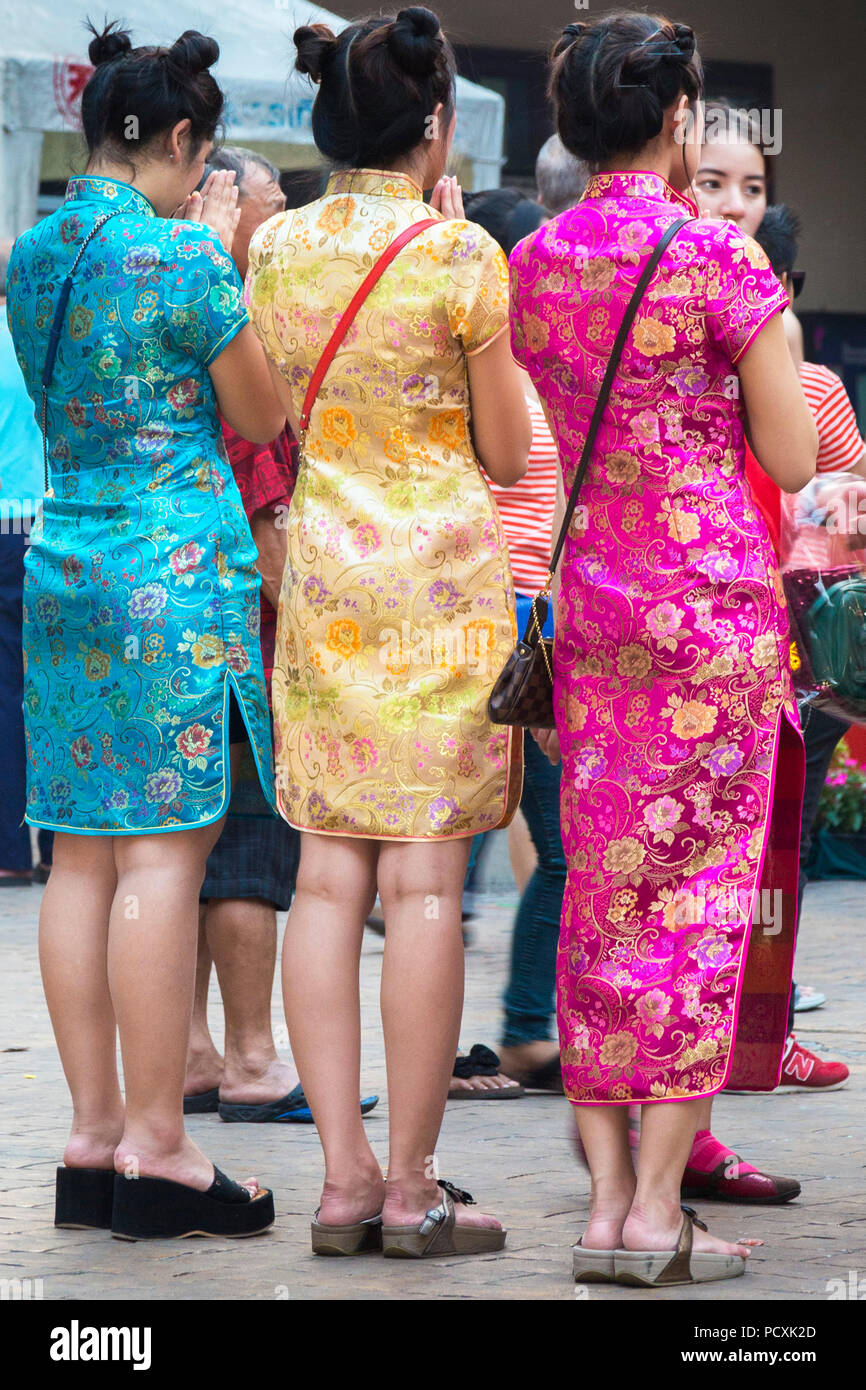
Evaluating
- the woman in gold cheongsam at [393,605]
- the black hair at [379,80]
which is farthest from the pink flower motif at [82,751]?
the black hair at [379,80]

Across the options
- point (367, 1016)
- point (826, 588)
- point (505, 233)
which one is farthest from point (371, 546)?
point (367, 1016)

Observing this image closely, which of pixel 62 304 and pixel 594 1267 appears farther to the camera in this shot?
pixel 62 304

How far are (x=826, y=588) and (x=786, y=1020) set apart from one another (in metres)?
0.78

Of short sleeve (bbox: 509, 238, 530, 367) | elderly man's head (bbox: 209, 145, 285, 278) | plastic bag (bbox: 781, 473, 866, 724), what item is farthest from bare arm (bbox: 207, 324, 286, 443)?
elderly man's head (bbox: 209, 145, 285, 278)

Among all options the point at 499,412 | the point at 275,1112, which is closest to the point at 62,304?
the point at 499,412

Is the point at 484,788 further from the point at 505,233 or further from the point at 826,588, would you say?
the point at 505,233

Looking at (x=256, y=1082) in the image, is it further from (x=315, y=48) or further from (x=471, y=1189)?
(x=315, y=48)

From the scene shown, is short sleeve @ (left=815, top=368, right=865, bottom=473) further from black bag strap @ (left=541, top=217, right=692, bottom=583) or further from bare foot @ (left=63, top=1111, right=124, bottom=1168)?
bare foot @ (left=63, top=1111, right=124, bottom=1168)

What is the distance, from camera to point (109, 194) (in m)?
3.55

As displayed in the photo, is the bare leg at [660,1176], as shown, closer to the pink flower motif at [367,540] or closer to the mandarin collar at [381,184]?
the pink flower motif at [367,540]

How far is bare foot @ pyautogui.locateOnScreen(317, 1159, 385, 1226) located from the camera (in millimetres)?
3389

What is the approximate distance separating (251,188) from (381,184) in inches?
54.5

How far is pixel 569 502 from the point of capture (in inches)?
129

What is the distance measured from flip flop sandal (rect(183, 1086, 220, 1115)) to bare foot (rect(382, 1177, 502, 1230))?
1.35m
